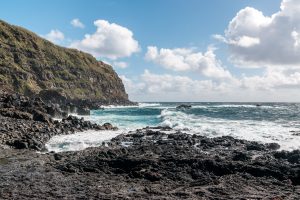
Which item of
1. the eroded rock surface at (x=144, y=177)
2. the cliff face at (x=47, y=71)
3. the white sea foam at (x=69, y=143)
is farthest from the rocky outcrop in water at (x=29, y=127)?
the cliff face at (x=47, y=71)

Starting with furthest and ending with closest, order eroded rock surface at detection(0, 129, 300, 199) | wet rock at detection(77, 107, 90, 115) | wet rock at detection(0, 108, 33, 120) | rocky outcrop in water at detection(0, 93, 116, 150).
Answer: wet rock at detection(77, 107, 90, 115) < wet rock at detection(0, 108, 33, 120) < rocky outcrop in water at detection(0, 93, 116, 150) < eroded rock surface at detection(0, 129, 300, 199)

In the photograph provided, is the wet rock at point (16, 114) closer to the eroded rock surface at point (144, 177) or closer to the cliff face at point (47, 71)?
the eroded rock surface at point (144, 177)

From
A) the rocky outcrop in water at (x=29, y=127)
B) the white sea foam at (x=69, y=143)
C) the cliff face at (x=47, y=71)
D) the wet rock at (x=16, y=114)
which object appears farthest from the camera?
the cliff face at (x=47, y=71)

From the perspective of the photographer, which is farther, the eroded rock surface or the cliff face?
the cliff face

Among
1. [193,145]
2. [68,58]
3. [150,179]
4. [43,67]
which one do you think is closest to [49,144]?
[193,145]

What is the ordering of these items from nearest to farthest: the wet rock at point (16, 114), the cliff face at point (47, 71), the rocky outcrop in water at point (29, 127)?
the rocky outcrop in water at point (29, 127), the wet rock at point (16, 114), the cliff face at point (47, 71)

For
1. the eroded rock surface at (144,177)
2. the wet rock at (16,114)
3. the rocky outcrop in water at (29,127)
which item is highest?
the wet rock at (16,114)

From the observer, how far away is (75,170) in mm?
20516

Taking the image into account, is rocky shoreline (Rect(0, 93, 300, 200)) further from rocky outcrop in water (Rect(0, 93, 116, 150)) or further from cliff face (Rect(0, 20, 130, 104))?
cliff face (Rect(0, 20, 130, 104))

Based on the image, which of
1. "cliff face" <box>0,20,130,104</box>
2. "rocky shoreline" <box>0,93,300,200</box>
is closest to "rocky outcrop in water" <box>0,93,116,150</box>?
"rocky shoreline" <box>0,93,300,200</box>

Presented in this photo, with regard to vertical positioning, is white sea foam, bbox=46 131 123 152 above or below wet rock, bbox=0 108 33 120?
below

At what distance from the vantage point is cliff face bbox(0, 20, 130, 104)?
121812 millimetres

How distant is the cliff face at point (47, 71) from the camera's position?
121812 mm

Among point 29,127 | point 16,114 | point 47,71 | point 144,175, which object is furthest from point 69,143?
point 47,71
